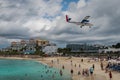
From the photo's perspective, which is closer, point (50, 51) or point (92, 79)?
point (92, 79)

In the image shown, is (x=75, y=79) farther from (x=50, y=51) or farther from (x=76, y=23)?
(x=50, y=51)

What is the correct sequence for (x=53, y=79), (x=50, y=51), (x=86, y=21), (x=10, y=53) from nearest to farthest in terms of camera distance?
(x=53, y=79) < (x=86, y=21) < (x=50, y=51) < (x=10, y=53)

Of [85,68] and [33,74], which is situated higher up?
[85,68]

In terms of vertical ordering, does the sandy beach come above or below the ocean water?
above

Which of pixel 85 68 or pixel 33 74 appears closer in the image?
pixel 33 74

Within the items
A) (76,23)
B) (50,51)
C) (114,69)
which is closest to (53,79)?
(114,69)

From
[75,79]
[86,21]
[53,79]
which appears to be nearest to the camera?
[75,79]

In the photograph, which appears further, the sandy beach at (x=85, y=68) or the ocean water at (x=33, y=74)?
the ocean water at (x=33, y=74)

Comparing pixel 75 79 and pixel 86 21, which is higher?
pixel 86 21

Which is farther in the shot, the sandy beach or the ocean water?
the ocean water

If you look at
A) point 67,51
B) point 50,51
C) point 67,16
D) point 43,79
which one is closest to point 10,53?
point 50,51

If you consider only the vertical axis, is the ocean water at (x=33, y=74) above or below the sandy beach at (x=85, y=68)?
below
